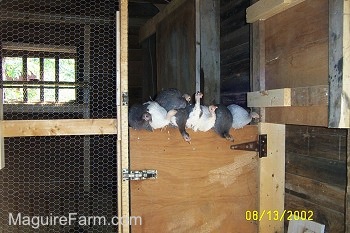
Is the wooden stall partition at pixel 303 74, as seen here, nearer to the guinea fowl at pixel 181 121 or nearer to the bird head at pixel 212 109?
the bird head at pixel 212 109

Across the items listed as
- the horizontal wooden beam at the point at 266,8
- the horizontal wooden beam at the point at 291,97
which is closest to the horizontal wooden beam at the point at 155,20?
the horizontal wooden beam at the point at 266,8

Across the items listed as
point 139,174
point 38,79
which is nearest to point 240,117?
point 139,174

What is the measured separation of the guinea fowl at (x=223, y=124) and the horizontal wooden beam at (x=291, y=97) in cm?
15

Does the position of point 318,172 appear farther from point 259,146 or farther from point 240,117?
point 240,117

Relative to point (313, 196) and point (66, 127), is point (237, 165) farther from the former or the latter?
point (66, 127)

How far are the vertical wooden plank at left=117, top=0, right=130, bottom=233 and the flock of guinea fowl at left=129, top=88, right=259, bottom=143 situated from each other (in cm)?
6

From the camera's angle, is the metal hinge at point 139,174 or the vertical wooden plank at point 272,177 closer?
the metal hinge at point 139,174

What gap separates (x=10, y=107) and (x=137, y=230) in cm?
161

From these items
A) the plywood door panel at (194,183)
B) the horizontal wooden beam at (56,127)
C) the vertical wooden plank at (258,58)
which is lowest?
the plywood door panel at (194,183)

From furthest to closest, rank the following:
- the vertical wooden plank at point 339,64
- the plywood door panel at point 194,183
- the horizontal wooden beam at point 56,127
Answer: the plywood door panel at point 194,183
the horizontal wooden beam at point 56,127
the vertical wooden plank at point 339,64

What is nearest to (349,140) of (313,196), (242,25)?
(313,196)

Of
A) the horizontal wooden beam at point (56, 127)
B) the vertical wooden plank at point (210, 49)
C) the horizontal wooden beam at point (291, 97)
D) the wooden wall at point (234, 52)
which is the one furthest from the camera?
the vertical wooden plank at point (210, 49)

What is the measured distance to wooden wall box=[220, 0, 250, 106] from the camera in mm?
1798

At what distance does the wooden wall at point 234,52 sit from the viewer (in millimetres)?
1798
